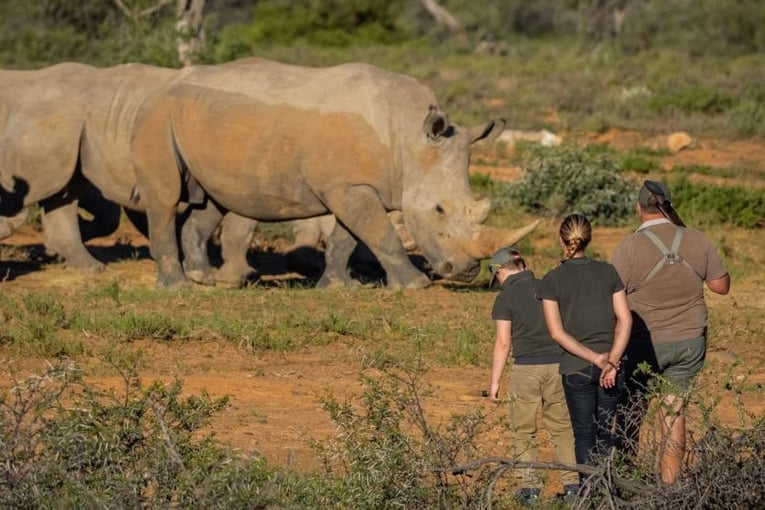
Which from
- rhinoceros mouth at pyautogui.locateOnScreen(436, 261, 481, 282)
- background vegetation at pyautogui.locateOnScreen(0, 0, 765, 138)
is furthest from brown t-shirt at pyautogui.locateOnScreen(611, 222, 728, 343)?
background vegetation at pyautogui.locateOnScreen(0, 0, 765, 138)

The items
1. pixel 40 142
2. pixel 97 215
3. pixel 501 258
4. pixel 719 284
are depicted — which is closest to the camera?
pixel 719 284

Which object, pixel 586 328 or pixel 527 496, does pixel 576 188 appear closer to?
pixel 586 328

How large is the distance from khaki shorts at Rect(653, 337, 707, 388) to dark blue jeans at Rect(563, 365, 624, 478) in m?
0.35

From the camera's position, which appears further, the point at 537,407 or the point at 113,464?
the point at 537,407

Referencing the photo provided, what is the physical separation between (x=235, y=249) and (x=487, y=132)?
268cm

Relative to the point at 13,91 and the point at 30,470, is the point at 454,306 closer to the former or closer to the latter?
the point at 13,91

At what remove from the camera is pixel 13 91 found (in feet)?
51.0

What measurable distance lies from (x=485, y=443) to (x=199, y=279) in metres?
6.55

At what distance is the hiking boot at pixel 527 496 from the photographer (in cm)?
793

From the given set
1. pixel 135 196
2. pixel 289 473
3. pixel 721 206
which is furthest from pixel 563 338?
pixel 721 206

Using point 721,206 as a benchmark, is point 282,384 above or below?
above

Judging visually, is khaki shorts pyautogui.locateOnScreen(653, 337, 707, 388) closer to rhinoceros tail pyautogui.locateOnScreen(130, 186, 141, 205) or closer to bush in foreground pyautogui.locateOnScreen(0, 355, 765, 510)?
bush in foreground pyautogui.locateOnScreen(0, 355, 765, 510)

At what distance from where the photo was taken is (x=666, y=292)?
27.1ft

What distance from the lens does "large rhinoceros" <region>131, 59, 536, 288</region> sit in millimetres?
14047
